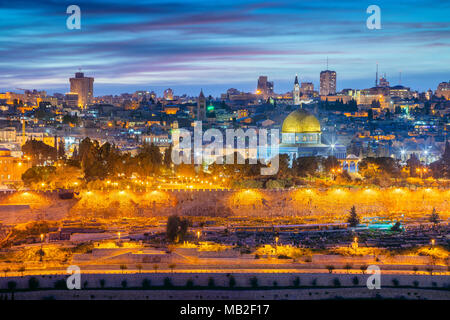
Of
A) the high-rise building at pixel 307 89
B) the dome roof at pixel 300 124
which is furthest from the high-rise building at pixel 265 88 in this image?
the dome roof at pixel 300 124

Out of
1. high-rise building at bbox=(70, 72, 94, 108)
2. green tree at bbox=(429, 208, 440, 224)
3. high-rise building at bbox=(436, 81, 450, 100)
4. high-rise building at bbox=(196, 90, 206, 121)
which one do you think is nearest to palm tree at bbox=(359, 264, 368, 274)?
green tree at bbox=(429, 208, 440, 224)

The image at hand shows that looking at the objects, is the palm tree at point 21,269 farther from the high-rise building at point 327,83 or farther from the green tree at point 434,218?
the high-rise building at point 327,83

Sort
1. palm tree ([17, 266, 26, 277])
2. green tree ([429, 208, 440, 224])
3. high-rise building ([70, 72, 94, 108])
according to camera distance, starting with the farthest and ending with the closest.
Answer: high-rise building ([70, 72, 94, 108]), green tree ([429, 208, 440, 224]), palm tree ([17, 266, 26, 277])

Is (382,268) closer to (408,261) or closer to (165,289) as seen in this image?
(408,261)

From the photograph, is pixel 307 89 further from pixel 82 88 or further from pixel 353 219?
pixel 353 219

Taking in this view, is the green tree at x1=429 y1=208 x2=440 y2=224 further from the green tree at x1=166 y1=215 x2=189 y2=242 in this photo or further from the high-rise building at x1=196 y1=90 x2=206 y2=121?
the high-rise building at x1=196 y1=90 x2=206 y2=121

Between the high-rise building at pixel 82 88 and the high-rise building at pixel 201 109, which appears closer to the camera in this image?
the high-rise building at pixel 201 109
